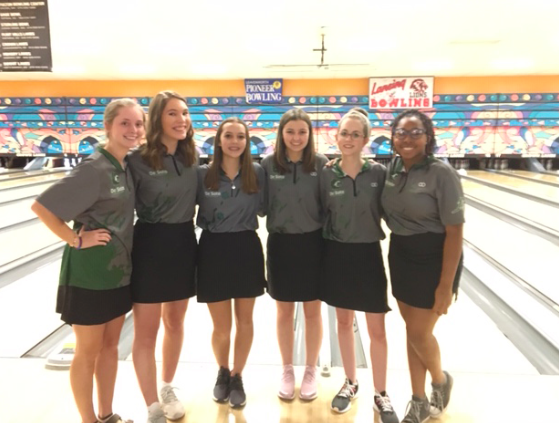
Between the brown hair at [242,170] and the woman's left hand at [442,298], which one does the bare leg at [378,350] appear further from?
the brown hair at [242,170]

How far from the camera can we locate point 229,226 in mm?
1858

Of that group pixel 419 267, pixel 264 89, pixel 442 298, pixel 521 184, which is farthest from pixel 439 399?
pixel 264 89

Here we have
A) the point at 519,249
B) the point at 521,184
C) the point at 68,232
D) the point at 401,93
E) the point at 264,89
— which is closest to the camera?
the point at 68,232

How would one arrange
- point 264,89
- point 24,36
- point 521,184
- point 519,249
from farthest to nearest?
1. point 264,89
2. point 521,184
3. point 519,249
4. point 24,36

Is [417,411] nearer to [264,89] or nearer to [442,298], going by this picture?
[442,298]

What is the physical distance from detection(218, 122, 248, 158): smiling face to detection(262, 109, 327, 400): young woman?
17 centimetres

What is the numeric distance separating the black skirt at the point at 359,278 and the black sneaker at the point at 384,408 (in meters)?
0.38

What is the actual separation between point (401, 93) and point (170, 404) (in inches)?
338

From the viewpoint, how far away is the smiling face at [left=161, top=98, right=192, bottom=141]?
173 centimetres

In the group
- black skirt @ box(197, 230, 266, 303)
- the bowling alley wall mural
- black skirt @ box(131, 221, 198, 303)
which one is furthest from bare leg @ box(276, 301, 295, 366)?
the bowling alley wall mural

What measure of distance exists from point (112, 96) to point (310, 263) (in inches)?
363

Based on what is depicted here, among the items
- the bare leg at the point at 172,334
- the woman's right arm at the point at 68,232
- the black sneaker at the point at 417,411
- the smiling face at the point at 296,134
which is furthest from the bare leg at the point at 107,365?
the black sneaker at the point at 417,411

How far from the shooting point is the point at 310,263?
6.31 ft

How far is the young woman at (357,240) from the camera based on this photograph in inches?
72.5
